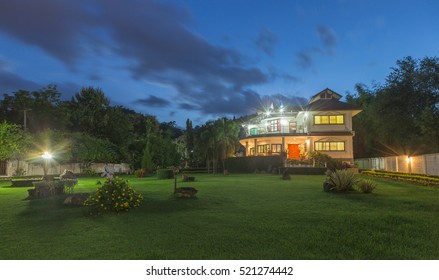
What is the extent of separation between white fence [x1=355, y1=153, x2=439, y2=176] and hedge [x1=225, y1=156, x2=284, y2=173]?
1137 centimetres

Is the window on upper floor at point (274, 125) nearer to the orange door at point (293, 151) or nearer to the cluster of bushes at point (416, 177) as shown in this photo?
the orange door at point (293, 151)

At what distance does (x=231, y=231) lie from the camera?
775 centimetres

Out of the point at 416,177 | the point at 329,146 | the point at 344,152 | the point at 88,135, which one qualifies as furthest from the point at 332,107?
the point at 88,135

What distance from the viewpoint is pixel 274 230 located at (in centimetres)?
776

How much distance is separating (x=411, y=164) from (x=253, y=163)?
53.3ft

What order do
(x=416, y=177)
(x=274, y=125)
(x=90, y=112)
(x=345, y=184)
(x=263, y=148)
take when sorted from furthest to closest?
(x=90, y=112), (x=274, y=125), (x=263, y=148), (x=416, y=177), (x=345, y=184)

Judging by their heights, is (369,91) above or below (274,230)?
above

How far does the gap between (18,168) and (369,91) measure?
174ft

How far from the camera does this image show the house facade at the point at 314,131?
1549 inches

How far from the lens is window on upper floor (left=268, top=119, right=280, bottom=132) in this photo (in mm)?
44281

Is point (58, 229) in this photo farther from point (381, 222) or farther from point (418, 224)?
point (418, 224)

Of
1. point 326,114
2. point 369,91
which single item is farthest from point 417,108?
point 369,91

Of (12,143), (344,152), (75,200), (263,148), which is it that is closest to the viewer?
(75,200)

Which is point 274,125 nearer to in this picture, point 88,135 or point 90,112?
point 88,135
